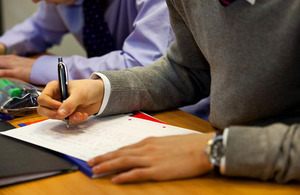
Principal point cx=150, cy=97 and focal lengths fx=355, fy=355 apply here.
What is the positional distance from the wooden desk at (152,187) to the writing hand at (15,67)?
2.19 ft

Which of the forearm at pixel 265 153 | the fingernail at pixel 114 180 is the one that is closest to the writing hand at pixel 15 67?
the fingernail at pixel 114 180

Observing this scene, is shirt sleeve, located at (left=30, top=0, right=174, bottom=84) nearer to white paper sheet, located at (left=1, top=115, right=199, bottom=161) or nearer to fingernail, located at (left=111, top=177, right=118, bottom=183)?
white paper sheet, located at (left=1, top=115, right=199, bottom=161)

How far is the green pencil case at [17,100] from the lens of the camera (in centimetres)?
85

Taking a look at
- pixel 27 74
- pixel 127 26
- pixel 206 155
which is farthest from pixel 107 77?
pixel 127 26

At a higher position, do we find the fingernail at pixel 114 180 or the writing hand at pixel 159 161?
the writing hand at pixel 159 161

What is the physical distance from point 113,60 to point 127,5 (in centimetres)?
25

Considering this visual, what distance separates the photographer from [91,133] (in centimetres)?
71

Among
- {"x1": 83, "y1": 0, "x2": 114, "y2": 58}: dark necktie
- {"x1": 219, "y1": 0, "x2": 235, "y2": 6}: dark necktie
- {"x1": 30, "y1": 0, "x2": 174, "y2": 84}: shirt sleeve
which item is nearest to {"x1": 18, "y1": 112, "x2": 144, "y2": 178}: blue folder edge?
{"x1": 219, "y1": 0, "x2": 235, "y2": 6}: dark necktie

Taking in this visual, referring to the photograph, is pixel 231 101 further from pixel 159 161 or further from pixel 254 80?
pixel 159 161

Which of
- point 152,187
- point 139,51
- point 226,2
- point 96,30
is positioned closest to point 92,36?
point 96,30

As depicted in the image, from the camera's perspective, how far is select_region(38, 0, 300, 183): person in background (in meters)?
0.52

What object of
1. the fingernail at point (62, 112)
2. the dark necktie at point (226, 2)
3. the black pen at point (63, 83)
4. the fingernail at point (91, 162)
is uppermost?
the dark necktie at point (226, 2)

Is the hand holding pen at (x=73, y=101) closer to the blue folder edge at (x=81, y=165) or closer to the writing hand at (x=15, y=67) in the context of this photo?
the blue folder edge at (x=81, y=165)

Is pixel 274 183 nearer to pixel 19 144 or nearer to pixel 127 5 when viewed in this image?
pixel 19 144
